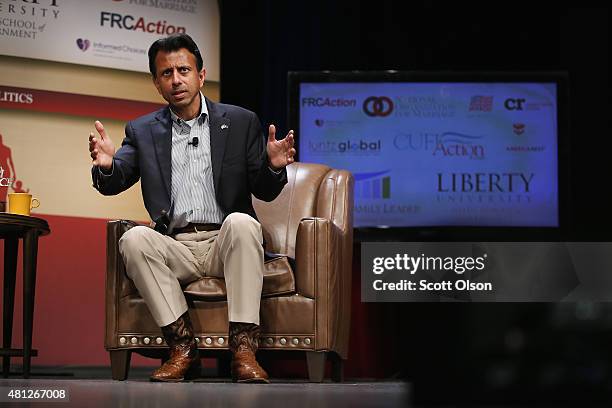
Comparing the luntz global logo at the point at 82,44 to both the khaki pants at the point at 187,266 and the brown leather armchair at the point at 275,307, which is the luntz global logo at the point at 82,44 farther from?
the khaki pants at the point at 187,266

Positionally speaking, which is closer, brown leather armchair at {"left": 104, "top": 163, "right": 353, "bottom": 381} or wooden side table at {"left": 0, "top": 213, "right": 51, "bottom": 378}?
brown leather armchair at {"left": 104, "top": 163, "right": 353, "bottom": 381}

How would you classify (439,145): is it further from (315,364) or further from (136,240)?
(136,240)

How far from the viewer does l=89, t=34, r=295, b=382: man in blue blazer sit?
2.83m

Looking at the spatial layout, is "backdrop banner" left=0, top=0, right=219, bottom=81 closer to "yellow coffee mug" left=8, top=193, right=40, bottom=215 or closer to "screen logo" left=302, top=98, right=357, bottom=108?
"screen logo" left=302, top=98, right=357, bottom=108

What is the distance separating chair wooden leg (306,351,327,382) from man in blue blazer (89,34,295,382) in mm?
302

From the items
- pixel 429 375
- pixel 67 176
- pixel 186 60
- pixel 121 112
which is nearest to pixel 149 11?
pixel 121 112

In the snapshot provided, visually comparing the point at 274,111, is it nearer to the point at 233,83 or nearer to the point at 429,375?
the point at 233,83

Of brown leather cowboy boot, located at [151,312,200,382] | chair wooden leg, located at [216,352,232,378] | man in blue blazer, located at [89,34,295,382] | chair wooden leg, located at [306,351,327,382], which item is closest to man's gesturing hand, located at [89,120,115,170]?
man in blue blazer, located at [89,34,295,382]

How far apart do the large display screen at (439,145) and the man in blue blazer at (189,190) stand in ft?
4.82

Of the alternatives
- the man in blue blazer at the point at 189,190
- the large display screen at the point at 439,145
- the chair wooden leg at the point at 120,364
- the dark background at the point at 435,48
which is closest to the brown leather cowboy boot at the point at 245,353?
the man in blue blazer at the point at 189,190

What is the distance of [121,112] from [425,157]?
5.44ft

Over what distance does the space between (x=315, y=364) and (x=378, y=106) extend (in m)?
2.00

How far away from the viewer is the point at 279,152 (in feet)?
9.69

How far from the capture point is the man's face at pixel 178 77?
3135 mm
